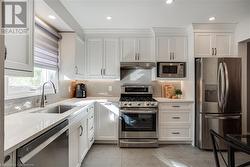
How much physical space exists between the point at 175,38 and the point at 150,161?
255 centimetres

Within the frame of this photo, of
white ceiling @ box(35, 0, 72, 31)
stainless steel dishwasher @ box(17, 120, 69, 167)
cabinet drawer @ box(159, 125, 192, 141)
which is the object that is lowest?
cabinet drawer @ box(159, 125, 192, 141)

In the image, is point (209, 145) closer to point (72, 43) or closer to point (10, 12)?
point (72, 43)

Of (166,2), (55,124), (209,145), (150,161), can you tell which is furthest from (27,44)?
(209,145)

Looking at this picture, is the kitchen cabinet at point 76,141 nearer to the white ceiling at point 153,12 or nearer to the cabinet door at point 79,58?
the cabinet door at point 79,58

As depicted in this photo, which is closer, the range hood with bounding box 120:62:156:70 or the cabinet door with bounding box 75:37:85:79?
the cabinet door with bounding box 75:37:85:79

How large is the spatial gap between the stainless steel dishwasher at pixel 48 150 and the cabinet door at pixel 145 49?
267cm

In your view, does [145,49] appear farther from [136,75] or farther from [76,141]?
[76,141]

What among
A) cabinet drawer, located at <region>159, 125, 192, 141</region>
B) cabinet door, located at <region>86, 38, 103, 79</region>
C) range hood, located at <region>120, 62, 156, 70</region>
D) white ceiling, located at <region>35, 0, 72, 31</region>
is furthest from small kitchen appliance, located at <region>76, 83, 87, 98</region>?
cabinet drawer, located at <region>159, 125, 192, 141</region>

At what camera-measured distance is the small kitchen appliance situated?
4422 millimetres

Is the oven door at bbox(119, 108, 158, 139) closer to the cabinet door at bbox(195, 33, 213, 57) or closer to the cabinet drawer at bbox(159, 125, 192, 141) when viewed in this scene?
the cabinet drawer at bbox(159, 125, 192, 141)

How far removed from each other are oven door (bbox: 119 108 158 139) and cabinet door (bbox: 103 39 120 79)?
1.00 m

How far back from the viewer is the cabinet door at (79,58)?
3.84m

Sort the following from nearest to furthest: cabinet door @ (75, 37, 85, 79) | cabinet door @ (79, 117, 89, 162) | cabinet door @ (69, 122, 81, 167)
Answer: cabinet door @ (69, 122, 81, 167) → cabinet door @ (79, 117, 89, 162) → cabinet door @ (75, 37, 85, 79)

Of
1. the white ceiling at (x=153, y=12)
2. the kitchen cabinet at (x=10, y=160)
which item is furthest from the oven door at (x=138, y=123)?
the kitchen cabinet at (x=10, y=160)
